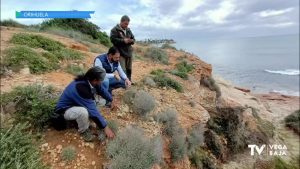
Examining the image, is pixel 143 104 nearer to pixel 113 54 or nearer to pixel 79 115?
pixel 113 54

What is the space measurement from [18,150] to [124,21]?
3.54m

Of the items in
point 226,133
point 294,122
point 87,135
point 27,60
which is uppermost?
point 27,60

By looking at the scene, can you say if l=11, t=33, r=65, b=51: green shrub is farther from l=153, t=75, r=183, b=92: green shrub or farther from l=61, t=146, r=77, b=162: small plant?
l=61, t=146, r=77, b=162: small plant

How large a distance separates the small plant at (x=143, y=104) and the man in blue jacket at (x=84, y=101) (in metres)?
1.56

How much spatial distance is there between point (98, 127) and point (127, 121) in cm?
87

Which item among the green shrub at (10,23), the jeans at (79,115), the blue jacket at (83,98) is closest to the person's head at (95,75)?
the blue jacket at (83,98)

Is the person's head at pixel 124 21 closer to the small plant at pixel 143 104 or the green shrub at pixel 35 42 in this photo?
the small plant at pixel 143 104

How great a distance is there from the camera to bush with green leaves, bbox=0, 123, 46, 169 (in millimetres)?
4441

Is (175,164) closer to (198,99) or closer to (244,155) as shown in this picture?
(198,99)

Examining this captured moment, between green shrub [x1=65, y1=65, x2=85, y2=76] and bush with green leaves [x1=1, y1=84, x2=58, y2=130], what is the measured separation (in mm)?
2852

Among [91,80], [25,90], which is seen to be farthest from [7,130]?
[91,80]

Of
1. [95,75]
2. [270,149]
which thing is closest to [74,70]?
[95,75]

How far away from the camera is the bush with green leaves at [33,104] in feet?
17.8

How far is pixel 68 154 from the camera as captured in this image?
4801mm
